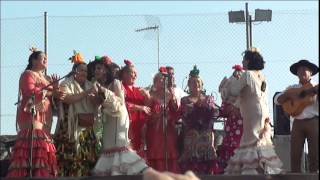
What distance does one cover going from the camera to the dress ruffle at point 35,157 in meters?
6.93

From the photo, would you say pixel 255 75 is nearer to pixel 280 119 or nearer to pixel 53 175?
pixel 280 119

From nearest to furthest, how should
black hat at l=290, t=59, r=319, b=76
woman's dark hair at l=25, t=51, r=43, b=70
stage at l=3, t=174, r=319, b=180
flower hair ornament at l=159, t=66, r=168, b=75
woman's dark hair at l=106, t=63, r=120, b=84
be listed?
stage at l=3, t=174, r=319, b=180 < black hat at l=290, t=59, r=319, b=76 < woman's dark hair at l=25, t=51, r=43, b=70 < woman's dark hair at l=106, t=63, r=120, b=84 < flower hair ornament at l=159, t=66, r=168, b=75

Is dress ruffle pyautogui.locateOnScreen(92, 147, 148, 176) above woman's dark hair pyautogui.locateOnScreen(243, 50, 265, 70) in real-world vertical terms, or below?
below

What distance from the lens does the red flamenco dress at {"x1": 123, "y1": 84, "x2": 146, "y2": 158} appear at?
770 cm

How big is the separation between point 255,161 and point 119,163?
4.20ft

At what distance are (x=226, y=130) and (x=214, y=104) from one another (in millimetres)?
309

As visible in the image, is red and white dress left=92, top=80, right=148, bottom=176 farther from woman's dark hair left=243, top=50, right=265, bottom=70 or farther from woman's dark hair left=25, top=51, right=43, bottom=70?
woman's dark hair left=243, top=50, right=265, bottom=70

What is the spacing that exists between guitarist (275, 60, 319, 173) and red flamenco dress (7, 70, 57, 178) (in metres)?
2.26

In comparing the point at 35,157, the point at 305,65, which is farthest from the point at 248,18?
the point at 35,157

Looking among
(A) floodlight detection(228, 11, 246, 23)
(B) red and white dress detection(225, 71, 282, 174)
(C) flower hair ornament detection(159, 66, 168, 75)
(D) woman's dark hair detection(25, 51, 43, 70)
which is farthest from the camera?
(A) floodlight detection(228, 11, 246, 23)

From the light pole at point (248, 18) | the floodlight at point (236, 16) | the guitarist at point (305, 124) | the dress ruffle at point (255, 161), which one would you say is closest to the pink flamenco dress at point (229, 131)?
the dress ruffle at point (255, 161)

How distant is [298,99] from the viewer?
6996 millimetres

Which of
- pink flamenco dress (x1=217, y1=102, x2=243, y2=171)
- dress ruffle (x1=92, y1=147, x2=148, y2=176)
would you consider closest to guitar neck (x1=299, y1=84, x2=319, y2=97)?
pink flamenco dress (x1=217, y1=102, x2=243, y2=171)

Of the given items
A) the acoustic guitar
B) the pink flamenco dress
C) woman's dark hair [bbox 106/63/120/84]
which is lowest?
the pink flamenco dress
